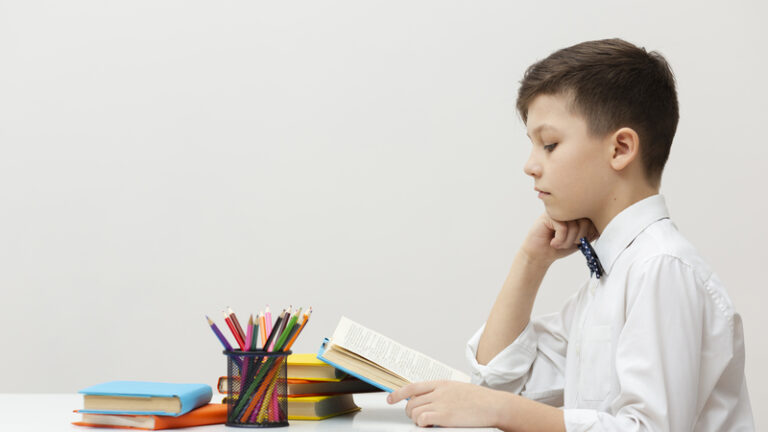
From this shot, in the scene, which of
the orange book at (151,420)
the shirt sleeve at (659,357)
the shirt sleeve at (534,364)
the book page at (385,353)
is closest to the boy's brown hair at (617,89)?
the shirt sleeve at (659,357)

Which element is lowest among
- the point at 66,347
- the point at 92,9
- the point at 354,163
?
the point at 66,347

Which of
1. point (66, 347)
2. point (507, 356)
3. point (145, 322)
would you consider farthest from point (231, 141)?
point (507, 356)

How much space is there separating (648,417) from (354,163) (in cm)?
170

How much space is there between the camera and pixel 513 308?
1.38 m

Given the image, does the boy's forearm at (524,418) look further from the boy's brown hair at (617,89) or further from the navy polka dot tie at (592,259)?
the boy's brown hair at (617,89)

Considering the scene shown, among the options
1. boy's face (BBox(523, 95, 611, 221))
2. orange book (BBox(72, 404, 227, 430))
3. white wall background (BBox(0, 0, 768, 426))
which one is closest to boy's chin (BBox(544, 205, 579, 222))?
boy's face (BBox(523, 95, 611, 221))

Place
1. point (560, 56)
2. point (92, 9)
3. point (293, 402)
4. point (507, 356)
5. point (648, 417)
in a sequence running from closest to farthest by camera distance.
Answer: point (648, 417), point (293, 402), point (560, 56), point (507, 356), point (92, 9)

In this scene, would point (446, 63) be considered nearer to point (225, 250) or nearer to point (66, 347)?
point (225, 250)

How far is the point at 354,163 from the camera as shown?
2.60m

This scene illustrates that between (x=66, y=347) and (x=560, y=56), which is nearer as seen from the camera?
(x=560, y=56)

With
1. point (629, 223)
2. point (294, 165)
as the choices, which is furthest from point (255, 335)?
point (294, 165)

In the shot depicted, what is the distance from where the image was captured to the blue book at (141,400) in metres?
1.02

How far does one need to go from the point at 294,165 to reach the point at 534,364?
1.40 metres

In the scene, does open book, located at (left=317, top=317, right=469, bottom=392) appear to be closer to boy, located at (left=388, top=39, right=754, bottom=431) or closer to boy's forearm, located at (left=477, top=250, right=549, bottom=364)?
boy, located at (left=388, top=39, right=754, bottom=431)
